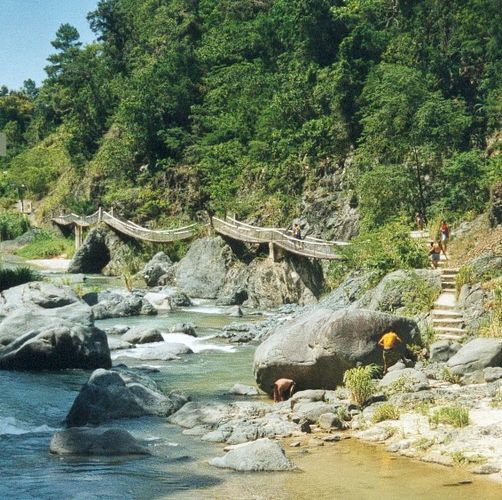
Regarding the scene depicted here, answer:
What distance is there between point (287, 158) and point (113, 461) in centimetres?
2882

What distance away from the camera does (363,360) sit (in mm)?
14594

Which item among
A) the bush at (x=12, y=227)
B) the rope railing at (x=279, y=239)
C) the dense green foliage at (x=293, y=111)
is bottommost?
the rope railing at (x=279, y=239)

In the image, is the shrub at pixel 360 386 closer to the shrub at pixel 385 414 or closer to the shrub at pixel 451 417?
the shrub at pixel 385 414

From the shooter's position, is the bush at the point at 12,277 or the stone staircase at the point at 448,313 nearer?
the stone staircase at the point at 448,313

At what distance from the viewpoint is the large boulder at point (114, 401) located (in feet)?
42.0

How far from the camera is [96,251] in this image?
141 feet

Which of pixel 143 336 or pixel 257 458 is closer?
pixel 257 458

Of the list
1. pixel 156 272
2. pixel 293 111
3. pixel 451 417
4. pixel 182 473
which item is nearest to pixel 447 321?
pixel 451 417

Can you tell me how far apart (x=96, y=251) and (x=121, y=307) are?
17472 mm

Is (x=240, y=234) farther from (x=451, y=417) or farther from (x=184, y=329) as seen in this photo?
(x=451, y=417)

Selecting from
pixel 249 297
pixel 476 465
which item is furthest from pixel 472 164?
pixel 476 465

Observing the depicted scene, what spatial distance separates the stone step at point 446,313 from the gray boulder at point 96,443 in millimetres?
8548

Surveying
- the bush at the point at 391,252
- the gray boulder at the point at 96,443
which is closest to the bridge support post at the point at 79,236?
the bush at the point at 391,252

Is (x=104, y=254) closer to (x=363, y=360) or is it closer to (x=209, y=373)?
(x=209, y=373)
